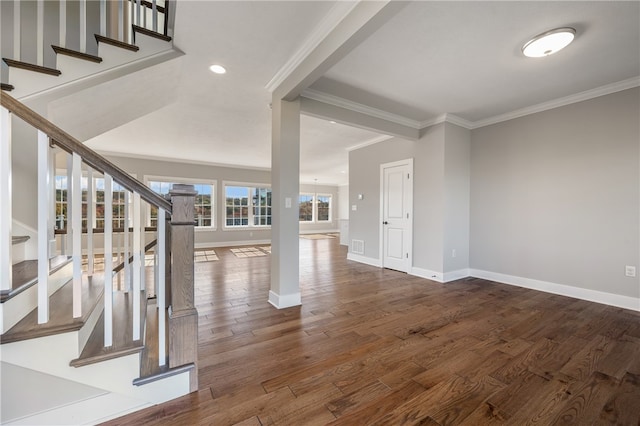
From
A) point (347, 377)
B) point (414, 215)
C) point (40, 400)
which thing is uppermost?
point (414, 215)

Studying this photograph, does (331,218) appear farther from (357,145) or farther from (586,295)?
(586,295)

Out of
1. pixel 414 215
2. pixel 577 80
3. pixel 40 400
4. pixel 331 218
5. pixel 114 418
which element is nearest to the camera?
pixel 40 400

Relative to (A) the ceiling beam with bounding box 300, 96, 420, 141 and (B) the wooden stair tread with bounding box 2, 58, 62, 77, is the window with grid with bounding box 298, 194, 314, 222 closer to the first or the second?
(A) the ceiling beam with bounding box 300, 96, 420, 141

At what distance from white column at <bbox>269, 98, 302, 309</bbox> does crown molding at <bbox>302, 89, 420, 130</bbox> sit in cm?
33

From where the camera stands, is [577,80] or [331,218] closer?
[577,80]

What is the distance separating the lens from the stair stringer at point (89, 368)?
44.9 inches

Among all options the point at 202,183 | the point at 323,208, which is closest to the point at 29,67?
the point at 202,183

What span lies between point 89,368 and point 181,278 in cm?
57

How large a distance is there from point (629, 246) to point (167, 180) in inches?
347

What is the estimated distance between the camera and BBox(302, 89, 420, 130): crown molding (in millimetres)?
3121

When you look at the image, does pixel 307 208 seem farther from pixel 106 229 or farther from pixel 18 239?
pixel 106 229

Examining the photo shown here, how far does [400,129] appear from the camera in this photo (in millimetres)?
3994

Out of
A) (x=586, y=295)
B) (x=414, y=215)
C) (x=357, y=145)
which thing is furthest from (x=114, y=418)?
(x=357, y=145)

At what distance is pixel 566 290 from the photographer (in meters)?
3.30
